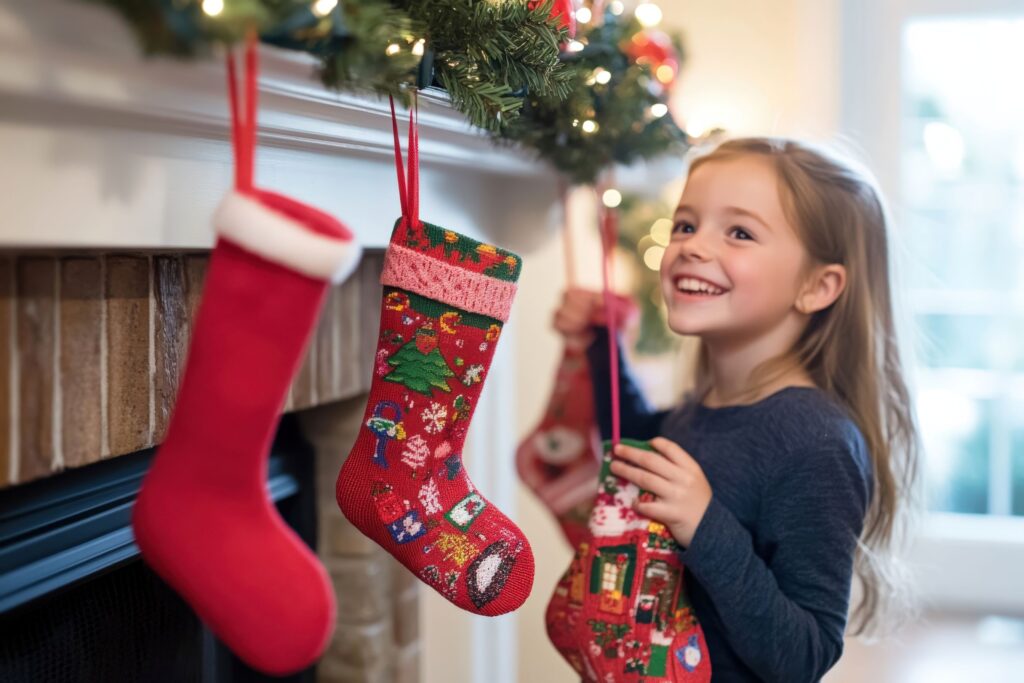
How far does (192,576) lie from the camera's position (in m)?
0.90

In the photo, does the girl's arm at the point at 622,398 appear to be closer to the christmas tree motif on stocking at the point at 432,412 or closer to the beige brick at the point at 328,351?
the beige brick at the point at 328,351

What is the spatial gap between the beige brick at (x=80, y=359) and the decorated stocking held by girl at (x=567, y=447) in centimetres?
90

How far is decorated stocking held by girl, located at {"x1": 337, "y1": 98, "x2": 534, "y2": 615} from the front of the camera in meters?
1.10

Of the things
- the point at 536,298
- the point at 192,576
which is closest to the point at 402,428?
the point at 192,576

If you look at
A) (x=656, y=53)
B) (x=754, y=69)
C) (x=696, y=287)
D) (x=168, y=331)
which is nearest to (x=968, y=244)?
(x=754, y=69)

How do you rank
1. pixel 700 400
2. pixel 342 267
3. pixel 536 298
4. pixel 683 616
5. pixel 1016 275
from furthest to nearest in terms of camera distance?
pixel 1016 275 < pixel 536 298 < pixel 700 400 < pixel 683 616 < pixel 342 267

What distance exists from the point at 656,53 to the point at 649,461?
769 millimetres

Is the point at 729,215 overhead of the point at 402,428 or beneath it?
overhead

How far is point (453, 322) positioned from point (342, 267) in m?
0.30

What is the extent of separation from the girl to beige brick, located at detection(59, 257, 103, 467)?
2.13 ft

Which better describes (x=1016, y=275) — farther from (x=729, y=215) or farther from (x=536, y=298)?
(x=729, y=215)

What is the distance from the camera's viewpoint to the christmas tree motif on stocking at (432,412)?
1.11 metres

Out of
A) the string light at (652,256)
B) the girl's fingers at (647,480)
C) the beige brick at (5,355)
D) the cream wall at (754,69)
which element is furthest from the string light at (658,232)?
the beige brick at (5,355)

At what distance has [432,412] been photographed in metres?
1.13
